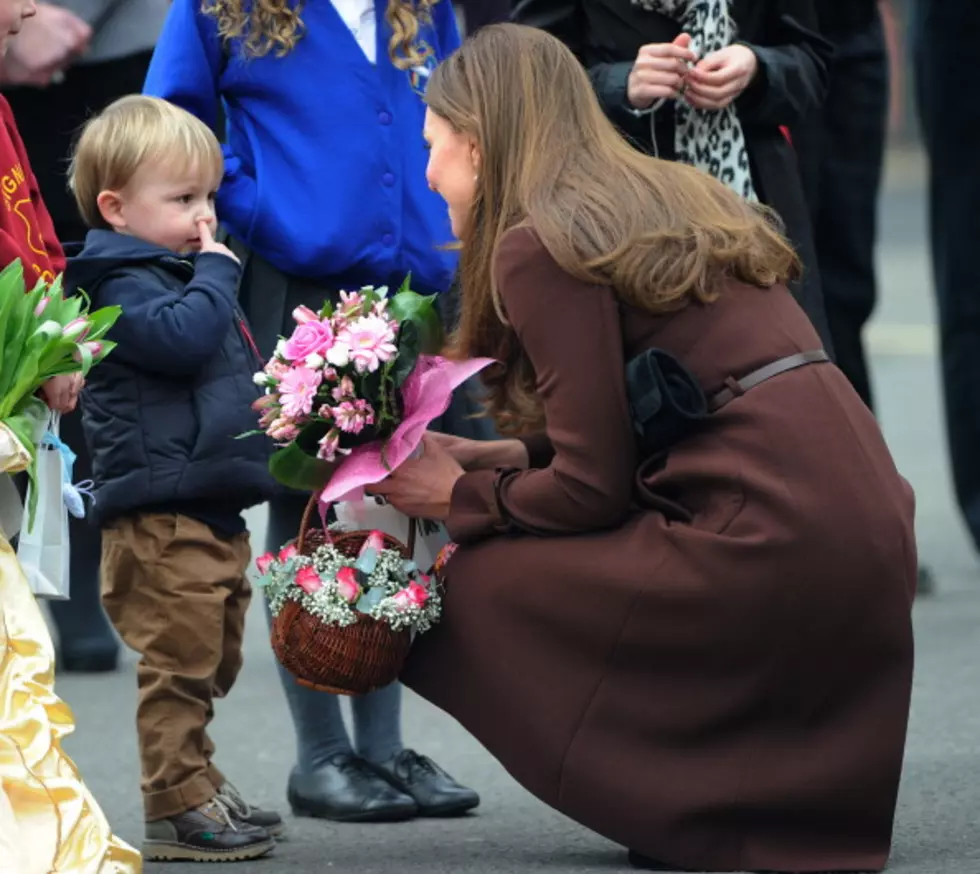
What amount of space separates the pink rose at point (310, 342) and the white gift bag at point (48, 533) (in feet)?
1.33

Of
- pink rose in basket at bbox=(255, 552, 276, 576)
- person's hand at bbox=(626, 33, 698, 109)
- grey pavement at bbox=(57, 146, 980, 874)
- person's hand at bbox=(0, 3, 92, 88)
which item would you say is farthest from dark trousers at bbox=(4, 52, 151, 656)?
pink rose in basket at bbox=(255, 552, 276, 576)

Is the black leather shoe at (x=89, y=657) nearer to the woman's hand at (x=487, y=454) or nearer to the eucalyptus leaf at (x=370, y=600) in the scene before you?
the woman's hand at (x=487, y=454)

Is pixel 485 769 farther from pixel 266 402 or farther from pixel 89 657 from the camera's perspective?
Result: pixel 89 657

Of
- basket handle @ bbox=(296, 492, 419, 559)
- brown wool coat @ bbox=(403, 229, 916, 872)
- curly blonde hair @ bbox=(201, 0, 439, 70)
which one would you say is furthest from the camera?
curly blonde hair @ bbox=(201, 0, 439, 70)

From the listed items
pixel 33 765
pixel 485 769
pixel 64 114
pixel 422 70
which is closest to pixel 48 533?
pixel 33 765

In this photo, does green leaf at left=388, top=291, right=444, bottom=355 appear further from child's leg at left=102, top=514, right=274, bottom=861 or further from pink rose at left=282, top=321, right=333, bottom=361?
child's leg at left=102, top=514, right=274, bottom=861

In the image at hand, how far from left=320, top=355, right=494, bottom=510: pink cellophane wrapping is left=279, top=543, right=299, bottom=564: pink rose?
0.35 ft

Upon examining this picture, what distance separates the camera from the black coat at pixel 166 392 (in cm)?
435

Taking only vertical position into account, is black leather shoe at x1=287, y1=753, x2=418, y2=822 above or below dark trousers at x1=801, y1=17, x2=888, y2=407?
below

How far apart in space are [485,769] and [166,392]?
50.0 inches

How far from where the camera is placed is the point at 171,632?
14.4 feet

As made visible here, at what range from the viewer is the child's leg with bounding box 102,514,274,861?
439cm

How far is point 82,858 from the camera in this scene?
3.75 m

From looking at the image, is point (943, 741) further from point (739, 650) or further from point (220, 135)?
point (220, 135)
